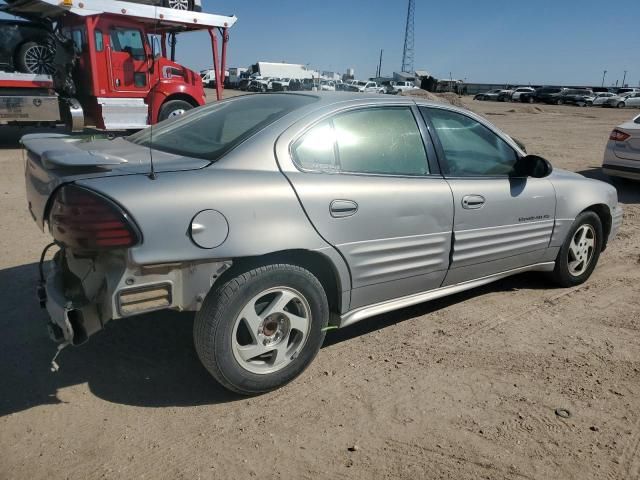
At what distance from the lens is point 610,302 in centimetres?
441

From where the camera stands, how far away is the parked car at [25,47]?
11.8 meters

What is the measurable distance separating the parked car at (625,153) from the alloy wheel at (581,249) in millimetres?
4842

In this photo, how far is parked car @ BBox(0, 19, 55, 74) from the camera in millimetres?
11766

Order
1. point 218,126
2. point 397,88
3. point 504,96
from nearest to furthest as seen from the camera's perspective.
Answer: point 218,126, point 397,88, point 504,96

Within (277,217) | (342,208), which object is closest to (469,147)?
(342,208)

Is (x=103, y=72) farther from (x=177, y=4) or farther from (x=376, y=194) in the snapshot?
(x=376, y=194)

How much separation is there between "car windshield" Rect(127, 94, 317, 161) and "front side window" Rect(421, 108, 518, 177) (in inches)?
38.2

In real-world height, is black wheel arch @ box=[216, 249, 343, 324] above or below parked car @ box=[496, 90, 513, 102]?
below

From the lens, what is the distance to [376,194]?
320 cm

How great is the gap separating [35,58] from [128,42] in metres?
2.04

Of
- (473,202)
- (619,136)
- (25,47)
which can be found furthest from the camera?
(25,47)

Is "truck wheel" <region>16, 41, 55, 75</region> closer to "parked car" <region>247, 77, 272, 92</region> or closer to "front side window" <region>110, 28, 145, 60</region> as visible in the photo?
"front side window" <region>110, 28, 145, 60</region>

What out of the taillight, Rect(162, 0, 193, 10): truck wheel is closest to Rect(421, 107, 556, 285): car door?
the taillight

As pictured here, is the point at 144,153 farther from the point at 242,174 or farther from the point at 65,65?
the point at 65,65
